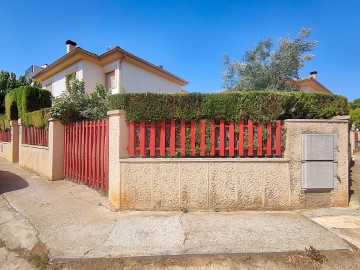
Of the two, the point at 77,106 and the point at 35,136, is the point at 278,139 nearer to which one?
the point at 77,106

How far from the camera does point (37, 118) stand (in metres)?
8.02

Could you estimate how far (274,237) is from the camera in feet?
10.4

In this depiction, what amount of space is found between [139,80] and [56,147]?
6.91 metres

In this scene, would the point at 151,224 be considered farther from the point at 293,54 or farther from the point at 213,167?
the point at 293,54

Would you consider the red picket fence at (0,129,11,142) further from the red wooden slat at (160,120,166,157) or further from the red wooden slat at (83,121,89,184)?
the red wooden slat at (160,120,166,157)

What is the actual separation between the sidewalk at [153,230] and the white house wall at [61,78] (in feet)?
28.3

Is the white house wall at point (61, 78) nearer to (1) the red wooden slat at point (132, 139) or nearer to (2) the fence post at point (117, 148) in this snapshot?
(2) the fence post at point (117, 148)

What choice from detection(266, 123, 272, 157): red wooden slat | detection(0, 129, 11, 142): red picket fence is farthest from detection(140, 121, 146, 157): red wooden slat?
detection(0, 129, 11, 142): red picket fence

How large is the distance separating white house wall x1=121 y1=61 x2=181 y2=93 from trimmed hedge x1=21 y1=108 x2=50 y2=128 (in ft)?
15.3

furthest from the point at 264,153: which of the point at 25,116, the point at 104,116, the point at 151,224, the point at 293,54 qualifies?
the point at 25,116

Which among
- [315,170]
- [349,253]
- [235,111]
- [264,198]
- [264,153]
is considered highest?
[235,111]

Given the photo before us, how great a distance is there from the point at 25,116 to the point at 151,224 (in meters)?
8.68

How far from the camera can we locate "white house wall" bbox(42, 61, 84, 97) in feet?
38.2

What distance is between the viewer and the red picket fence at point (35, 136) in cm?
773
